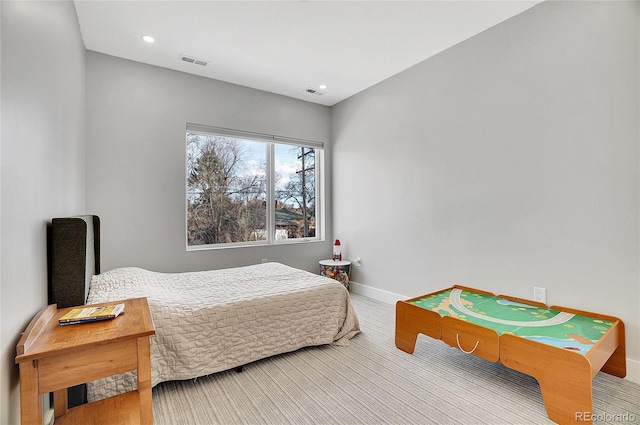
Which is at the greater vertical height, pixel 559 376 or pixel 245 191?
pixel 245 191

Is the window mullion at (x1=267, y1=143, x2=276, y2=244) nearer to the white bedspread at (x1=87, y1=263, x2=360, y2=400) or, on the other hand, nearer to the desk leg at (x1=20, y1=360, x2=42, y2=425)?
the white bedspread at (x1=87, y1=263, x2=360, y2=400)

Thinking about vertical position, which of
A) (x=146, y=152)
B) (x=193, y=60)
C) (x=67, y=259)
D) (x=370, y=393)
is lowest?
(x=370, y=393)

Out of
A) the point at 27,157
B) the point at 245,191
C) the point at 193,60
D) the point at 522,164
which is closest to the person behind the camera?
the point at 27,157

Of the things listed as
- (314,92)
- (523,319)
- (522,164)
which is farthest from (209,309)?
(314,92)

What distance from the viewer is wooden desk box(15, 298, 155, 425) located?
1.08 metres

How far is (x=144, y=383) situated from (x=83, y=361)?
0.24 m

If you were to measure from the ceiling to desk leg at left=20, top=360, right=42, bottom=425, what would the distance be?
2.44 m

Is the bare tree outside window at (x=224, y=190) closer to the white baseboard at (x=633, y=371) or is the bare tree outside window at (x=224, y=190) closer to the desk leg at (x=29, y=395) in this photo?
the desk leg at (x=29, y=395)

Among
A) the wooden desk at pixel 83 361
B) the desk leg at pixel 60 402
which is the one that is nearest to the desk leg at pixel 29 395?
the wooden desk at pixel 83 361

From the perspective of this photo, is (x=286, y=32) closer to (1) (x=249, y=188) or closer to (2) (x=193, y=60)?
(2) (x=193, y=60)

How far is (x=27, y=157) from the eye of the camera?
130 centimetres

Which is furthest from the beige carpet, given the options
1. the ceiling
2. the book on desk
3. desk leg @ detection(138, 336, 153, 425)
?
the ceiling

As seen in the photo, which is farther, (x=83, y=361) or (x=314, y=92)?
(x=314, y=92)

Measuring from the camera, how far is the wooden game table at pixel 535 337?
1607 millimetres
